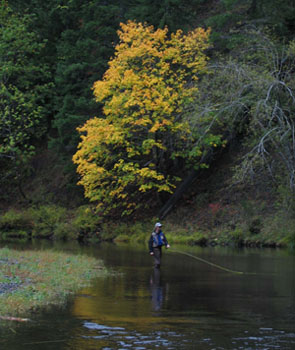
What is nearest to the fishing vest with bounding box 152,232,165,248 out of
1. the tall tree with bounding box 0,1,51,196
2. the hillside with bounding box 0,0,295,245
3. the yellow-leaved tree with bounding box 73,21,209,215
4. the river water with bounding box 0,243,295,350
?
the river water with bounding box 0,243,295,350

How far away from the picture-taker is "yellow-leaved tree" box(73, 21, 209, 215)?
36.4m

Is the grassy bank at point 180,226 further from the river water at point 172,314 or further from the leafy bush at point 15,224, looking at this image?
the river water at point 172,314

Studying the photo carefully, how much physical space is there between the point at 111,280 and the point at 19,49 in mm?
33879

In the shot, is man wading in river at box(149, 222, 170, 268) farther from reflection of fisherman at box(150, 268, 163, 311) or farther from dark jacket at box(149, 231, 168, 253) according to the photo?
reflection of fisherman at box(150, 268, 163, 311)

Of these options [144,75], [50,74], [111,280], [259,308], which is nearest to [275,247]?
[144,75]

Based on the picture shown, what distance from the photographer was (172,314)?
13055mm

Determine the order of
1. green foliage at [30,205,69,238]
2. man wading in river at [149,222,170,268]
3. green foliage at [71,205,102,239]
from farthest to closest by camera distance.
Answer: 1. green foliage at [30,205,69,238]
2. green foliage at [71,205,102,239]
3. man wading in river at [149,222,170,268]

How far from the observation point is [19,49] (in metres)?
49.5

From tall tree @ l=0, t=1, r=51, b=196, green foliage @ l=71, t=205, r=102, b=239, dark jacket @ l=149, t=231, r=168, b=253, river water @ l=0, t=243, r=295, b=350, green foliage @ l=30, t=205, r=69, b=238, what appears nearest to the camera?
river water @ l=0, t=243, r=295, b=350

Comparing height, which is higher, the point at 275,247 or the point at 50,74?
the point at 50,74

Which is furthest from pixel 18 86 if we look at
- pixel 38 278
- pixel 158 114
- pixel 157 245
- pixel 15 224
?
pixel 38 278

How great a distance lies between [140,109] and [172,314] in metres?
24.6

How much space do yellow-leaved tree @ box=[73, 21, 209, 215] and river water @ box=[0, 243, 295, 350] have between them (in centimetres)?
1548

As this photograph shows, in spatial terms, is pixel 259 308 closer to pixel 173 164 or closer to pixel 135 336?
pixel 135 336
